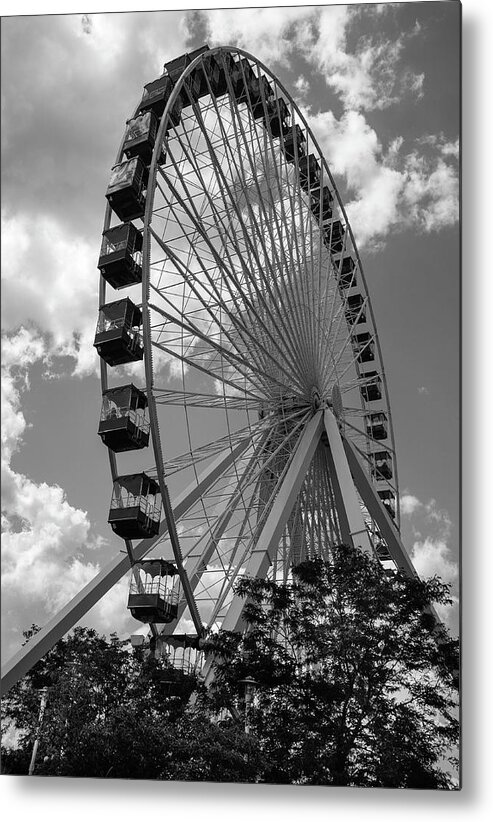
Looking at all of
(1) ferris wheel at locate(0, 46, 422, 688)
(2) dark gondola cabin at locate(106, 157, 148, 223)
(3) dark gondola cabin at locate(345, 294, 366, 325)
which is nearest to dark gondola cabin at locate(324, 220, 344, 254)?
(1) ferris wheel at locate(0, 46, 422, 688)

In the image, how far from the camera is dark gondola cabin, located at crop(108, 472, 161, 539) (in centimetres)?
1170

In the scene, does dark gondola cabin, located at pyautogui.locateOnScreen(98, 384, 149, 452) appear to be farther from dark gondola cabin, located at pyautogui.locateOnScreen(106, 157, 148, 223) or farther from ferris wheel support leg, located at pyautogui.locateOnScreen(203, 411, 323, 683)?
dark gondola cabin, located at pyautogui.locateOnScreen(106, 157, 148, 223)

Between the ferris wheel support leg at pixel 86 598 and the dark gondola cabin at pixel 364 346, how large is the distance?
562 cm

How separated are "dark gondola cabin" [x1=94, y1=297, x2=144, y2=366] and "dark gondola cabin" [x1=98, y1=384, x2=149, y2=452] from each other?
0.48 metres

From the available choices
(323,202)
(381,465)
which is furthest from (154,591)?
(323,202)

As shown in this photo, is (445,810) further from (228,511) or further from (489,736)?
(228,511)

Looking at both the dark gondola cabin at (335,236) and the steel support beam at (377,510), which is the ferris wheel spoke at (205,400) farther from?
the dark gondola cabin at (335,236)

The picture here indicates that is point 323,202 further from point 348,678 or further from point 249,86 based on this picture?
point 348,678

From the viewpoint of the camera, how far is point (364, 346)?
818 inches

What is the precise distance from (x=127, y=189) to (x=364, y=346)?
9795 millimetres

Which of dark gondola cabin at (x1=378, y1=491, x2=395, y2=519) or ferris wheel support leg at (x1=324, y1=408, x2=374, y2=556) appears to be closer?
ferris wheel support leg at (x1=324, y1=408, x2=374, y2=556)

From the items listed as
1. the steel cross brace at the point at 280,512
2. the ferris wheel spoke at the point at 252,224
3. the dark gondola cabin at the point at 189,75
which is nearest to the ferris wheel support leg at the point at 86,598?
the steel cross brace at the point at 280,512

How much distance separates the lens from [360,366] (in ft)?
70.6

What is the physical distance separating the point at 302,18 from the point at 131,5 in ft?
6.69
